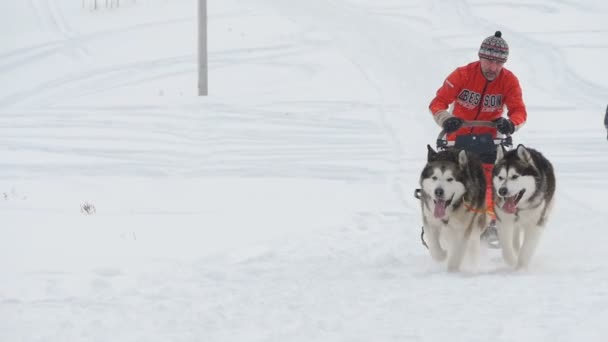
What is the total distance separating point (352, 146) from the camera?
1240 cm

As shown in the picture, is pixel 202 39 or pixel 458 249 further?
pixel 202 39

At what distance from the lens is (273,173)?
10.7m

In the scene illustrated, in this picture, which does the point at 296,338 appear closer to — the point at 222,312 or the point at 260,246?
the point at 222,312

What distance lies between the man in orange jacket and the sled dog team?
1.32 ft

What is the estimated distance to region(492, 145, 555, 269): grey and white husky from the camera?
5.96m

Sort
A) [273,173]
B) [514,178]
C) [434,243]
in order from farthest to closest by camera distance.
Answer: [273,173], [434,243], [514,178]

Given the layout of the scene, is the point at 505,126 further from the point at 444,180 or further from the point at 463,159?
the point at 444,180

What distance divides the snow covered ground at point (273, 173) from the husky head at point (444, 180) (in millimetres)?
483

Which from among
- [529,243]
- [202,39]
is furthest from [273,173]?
[202,39]

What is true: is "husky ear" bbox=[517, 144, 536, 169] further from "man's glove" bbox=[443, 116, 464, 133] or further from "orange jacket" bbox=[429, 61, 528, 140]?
"orange jacket" bbox=[429, 61, 528, 140]

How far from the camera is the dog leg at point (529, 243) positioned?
6.22m

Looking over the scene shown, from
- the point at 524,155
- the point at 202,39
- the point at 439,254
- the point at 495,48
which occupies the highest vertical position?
the point at 495,48

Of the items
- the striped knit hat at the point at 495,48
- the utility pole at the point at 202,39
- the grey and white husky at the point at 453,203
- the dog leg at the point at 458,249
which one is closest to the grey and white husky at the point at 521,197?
the grey and white husky at the point at 453,203

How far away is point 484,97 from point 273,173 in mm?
4302
